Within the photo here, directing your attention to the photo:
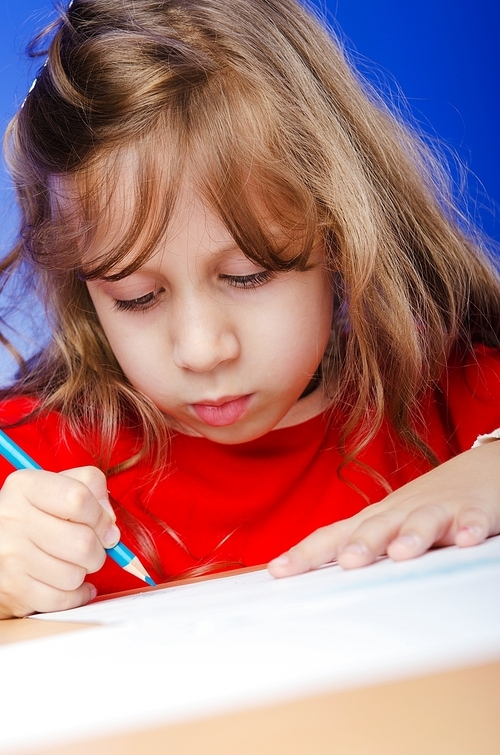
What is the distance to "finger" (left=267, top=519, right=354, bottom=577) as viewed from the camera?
53 centimetres

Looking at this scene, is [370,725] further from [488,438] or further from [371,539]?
[488,438]

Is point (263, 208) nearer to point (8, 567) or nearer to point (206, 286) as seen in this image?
point (206, 286)

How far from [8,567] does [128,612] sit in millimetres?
210

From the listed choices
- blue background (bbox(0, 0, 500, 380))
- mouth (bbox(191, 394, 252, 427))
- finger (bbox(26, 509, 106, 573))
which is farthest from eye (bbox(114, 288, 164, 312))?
blue background (bbox(0, 0, 500, 380))

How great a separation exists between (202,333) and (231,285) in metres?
0.06

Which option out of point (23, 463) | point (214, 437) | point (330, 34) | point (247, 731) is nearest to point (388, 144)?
point (330, 34)

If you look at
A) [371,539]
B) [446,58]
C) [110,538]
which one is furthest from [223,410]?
[446,58]

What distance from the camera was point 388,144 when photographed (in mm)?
913

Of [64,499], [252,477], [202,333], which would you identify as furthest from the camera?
[252,477]

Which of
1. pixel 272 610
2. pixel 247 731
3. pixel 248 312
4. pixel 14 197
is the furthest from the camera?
pixel 14 197

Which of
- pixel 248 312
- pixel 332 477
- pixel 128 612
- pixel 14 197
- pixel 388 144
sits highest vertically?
pixel 14 197

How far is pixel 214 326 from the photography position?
2.30 feet

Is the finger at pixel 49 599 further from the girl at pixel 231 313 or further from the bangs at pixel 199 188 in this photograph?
the bangs at pixel 199 188

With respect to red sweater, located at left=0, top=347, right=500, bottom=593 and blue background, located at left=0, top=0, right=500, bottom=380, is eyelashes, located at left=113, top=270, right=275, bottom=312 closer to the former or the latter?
red sweater, located at left=0, top=347, right=500, bottom=593
